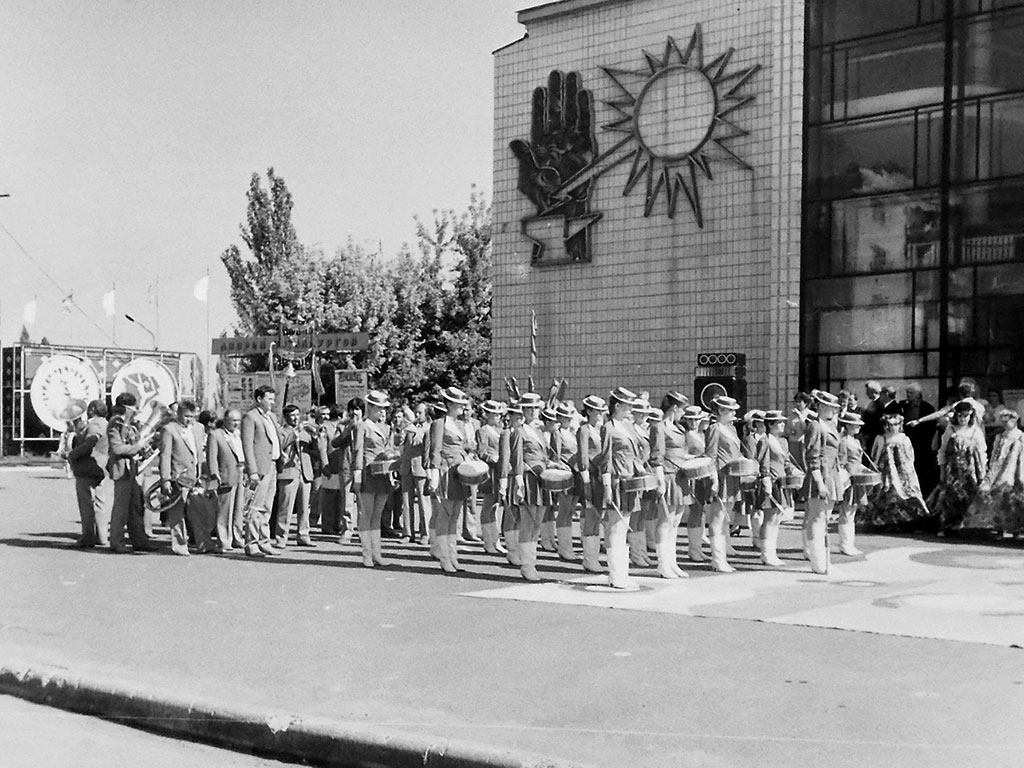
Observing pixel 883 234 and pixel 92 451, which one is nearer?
pixel 92 451

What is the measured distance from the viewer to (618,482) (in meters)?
11.9

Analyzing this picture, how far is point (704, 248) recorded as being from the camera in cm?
2477

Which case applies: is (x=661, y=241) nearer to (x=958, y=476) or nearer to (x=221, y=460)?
(x=958, y=476)

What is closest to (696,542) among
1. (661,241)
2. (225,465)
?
(225,465)

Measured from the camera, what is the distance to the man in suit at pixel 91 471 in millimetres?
→ 15531

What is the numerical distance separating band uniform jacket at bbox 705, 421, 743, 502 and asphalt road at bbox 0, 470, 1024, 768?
288cm

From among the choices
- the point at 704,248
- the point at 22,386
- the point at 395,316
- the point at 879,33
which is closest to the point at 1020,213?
the point at 879,33

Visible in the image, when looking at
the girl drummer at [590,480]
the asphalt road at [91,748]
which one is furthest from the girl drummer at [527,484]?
the asphalt road at [91,748]

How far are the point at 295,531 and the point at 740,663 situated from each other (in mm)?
11473

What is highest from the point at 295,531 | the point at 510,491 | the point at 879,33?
the point at 879,33

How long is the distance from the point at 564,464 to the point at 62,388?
2978 centimetres

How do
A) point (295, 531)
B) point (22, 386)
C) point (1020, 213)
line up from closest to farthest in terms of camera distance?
point (295, 531) < point (1020, 213) < point (22, 386)

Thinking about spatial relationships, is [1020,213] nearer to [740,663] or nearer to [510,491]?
[510,491]

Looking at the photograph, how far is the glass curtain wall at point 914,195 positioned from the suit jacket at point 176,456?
12018 millimetres
